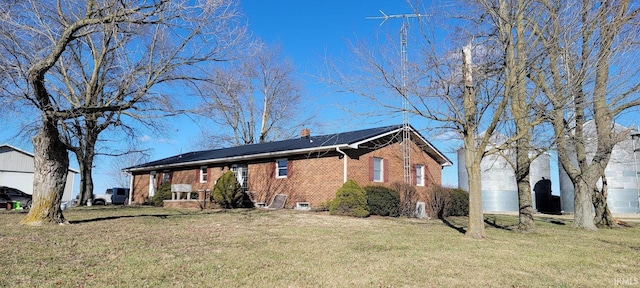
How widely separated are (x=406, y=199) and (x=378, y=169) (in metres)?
2.55

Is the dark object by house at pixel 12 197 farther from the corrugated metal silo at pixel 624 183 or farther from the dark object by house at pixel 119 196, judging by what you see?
the corrugated metal silo at pixel 624 183

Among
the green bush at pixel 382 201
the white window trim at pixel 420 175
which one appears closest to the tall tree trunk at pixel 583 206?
the green bush at pixel 382 201

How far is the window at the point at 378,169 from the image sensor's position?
758 inches

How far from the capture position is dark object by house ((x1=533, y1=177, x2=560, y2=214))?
1251 inches

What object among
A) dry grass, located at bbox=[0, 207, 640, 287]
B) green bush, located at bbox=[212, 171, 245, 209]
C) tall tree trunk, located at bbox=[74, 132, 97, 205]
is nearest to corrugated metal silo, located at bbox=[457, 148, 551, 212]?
green bush, located at bbox=[212, 171, 245, 209]

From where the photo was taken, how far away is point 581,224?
45.8ft

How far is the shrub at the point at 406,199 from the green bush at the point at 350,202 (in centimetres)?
224

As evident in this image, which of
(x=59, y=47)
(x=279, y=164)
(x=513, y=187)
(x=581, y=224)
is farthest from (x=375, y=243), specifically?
(x=513, y=187)

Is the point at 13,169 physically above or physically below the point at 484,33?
below

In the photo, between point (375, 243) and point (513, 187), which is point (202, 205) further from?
point (513, 187)

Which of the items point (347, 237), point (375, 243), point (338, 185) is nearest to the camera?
point (375, 243)

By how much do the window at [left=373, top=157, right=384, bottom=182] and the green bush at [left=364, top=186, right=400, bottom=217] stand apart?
2.50m

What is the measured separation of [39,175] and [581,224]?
54.0 feet

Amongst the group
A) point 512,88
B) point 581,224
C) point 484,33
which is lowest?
point 581,224
